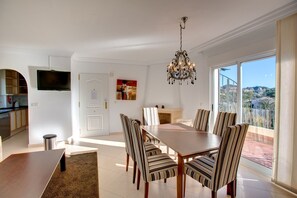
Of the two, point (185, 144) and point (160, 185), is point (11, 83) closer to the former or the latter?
point (160, 185)

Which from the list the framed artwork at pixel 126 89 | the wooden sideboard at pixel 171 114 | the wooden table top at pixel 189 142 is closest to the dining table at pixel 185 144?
the wooden table top at pixel 189 142

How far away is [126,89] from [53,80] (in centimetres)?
212

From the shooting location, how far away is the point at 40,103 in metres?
4.09

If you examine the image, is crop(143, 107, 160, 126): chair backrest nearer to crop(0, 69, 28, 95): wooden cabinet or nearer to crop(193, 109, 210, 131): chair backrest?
crop(193, 109, 210, 131): chair backrest

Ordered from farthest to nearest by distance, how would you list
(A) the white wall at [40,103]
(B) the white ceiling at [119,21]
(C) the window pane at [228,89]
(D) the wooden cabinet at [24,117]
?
(D) the wooden cabinet at [24,117]
(A) the white wall at [40,103]
(C) the window pane at [228,89]
(B) the white ceiling at [119,21]

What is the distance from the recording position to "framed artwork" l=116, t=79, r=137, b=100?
5.23 meters

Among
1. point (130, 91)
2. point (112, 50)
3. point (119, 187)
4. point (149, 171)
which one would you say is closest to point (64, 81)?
point (112, 50)

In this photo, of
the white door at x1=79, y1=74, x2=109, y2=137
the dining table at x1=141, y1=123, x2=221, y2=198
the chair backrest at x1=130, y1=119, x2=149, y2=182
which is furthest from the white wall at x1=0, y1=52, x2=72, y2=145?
the chair backrest at x1=130, y1=119, x2=149, y2=182

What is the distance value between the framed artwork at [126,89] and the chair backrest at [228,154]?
405 cm

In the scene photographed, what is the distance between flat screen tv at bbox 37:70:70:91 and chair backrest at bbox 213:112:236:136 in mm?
3809

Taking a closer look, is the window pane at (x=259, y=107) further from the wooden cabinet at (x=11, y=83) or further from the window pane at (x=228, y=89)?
the wooden cabinet at (x=11, y=83)

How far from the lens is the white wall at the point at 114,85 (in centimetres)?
471

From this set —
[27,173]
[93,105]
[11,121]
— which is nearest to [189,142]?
[27,173]

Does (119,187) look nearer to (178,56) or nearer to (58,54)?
(178,56)
